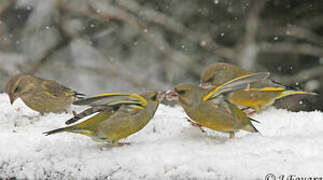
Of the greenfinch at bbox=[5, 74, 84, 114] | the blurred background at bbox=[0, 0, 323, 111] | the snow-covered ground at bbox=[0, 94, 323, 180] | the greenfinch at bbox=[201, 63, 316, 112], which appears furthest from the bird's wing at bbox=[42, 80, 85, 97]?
the blurred background at bbox=[0, 0, 323, 111]

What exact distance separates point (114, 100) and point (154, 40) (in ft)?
18.4

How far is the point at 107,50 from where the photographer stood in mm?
9492

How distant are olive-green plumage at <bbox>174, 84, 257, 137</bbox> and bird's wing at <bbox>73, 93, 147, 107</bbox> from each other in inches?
14.4

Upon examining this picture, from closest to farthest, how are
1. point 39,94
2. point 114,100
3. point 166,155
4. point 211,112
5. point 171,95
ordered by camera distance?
point 166,155 → point 114,100 → point 211,112 → point 171,95 → point 39,94

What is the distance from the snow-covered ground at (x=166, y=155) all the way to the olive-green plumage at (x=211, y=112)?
0.36 ft

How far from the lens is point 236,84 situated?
3.21m

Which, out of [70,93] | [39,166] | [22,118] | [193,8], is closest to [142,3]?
[193,8]

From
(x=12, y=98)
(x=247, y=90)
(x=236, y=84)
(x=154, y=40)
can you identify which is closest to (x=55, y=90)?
(x=12, y=98)

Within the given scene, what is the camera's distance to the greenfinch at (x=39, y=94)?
14.9 ft

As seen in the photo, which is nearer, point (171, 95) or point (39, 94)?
point (171, 95)

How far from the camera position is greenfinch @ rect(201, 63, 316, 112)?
4.55m

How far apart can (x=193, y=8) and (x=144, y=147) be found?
6263 mm

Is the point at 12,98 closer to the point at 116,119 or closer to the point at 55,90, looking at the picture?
the point at 55,90

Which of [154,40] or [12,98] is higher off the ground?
[154,40]
